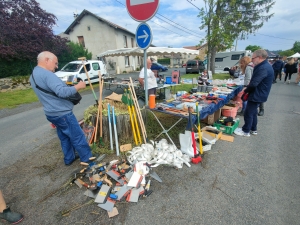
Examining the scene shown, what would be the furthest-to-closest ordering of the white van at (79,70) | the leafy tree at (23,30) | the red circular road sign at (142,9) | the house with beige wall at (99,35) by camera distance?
the house with beige wall at (99,35), the leafy tree at (23,30), the white van at (79,70), the red circular road sign at (142,9)

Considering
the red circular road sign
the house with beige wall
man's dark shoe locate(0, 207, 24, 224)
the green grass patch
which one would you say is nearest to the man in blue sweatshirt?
man's dark shoe locate(0, 207, 24, 224)

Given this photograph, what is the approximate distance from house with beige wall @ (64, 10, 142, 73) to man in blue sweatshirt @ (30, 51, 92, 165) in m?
20.6

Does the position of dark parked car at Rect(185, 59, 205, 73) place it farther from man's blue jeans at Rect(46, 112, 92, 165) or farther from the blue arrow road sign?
man's blue jeans at Rect(46, 112, 92, 165)

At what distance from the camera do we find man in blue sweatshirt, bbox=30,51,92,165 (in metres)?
2.26

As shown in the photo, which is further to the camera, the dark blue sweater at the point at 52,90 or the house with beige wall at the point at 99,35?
the house with beige wall at the point at 99,35

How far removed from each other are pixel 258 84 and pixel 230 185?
229 centimetres

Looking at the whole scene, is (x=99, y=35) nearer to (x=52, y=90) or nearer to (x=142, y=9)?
(x=142, y=9)

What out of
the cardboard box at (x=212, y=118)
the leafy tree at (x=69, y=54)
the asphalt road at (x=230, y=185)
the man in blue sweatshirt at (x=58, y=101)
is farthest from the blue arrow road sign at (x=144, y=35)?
the leafy tree at (x=69, y=54)

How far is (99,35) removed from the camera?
21641mm

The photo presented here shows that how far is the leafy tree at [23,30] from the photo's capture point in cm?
1077

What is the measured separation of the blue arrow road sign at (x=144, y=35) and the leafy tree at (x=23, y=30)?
12.2 m

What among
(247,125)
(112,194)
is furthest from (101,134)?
(247,125)

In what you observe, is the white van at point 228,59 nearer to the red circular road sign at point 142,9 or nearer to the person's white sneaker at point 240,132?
the person's white sneaker at point 240,132

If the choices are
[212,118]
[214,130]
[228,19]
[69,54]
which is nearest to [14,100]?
[69,54]
